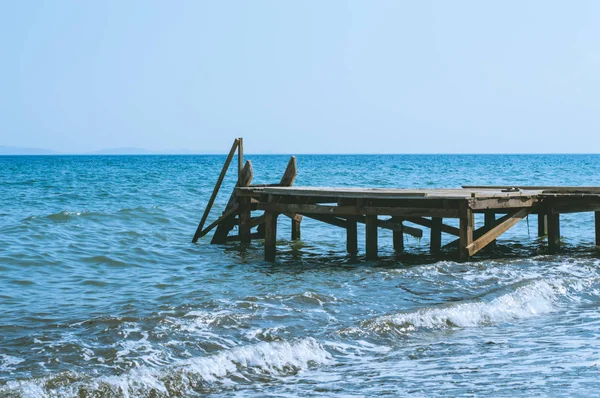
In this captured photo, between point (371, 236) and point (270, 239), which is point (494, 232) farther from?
point (270, 239)

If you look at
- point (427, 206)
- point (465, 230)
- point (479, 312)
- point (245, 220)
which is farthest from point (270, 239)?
point (479, 312)

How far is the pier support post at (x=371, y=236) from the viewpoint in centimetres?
1420

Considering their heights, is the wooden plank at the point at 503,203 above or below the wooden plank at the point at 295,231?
above

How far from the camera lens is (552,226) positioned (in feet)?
49.2

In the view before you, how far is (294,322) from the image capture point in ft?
31.8

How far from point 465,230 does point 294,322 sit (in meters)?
4.40

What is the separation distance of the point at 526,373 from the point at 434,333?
2.08 metres

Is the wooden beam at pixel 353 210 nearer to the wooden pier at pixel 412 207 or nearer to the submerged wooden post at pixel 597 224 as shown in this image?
the wooden pier at pixel 412 207

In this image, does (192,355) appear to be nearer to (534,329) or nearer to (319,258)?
(534,329)

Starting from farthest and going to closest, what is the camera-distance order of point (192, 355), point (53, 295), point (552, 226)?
point (552, 226)
point (53, 295)
point (192, 355)

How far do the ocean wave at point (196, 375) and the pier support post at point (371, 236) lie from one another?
5.88 metres

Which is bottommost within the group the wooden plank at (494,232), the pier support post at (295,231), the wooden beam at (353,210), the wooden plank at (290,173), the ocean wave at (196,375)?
the ocean wave at (196,375)

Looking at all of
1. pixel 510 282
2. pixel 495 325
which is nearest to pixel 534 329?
pixel 495 325

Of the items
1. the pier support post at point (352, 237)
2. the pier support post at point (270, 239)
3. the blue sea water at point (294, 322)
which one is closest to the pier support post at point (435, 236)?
the blue sea water at point (294, 322)
